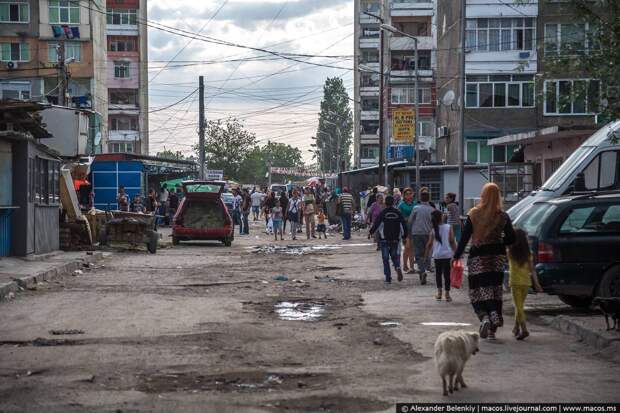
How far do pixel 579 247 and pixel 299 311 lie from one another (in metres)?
4.14

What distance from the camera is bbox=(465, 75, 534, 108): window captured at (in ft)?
182

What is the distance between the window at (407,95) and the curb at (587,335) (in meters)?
63.7

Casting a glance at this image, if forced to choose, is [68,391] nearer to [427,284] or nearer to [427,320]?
[427,320]

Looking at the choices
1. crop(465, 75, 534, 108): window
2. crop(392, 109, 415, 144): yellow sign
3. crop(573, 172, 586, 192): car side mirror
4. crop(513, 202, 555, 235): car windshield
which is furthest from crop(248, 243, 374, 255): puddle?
crop(465, 75, 534, 108): window

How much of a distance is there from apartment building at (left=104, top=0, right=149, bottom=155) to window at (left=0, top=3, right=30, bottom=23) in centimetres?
2099

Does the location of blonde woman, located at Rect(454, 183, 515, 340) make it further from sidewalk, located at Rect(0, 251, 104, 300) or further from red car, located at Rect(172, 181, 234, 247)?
red car, located at Rect(172, 181, 234, 247)

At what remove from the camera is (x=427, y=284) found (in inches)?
787

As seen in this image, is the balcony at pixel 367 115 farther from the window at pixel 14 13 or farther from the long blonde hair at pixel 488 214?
the long blonde hair at pixel 488 214

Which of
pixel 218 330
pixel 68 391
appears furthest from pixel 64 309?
pixel 68 391

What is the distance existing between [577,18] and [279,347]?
18.2 ft

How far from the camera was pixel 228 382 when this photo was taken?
8.93 meters

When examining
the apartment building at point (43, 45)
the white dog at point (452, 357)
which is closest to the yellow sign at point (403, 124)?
the apartment building at point (43, 45)

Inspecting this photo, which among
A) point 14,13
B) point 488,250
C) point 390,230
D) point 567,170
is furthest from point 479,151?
point 488,250

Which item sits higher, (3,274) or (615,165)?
(615,165)
